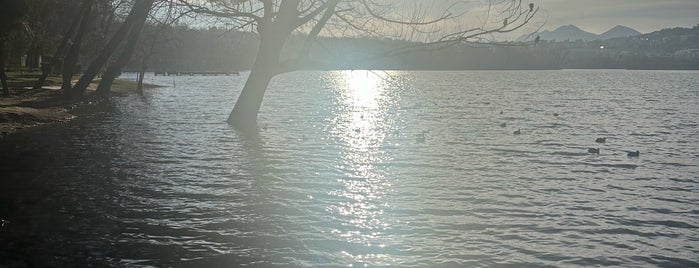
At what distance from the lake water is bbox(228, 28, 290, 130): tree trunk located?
2897 mm

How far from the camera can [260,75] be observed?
3297 centimetres

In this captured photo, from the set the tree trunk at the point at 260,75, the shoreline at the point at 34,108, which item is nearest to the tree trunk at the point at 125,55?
the shoreline at the point at 34,108

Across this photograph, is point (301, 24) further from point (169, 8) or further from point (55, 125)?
point (55, 125)

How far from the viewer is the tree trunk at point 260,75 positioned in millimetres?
31844

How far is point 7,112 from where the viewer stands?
34.0 metres

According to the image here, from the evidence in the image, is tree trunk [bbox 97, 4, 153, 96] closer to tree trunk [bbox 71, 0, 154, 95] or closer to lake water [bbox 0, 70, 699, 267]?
tree trunk [bbox 71, 0, 154, 95]

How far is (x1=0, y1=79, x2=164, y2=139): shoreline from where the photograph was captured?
32219mm

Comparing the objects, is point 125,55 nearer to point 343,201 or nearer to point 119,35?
point 119,35

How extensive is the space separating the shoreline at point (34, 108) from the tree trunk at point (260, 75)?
10.3m

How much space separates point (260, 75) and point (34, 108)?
14963 millimetres

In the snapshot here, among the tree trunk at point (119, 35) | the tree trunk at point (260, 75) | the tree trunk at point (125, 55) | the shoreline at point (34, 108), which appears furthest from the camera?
the tree trunk at point (125, 55)

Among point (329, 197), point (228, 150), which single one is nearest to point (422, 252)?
point (329, 197)

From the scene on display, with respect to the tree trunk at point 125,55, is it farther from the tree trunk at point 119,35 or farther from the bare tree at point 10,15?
the bare tree at point 10,15

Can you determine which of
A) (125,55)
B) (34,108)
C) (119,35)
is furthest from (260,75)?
(125,55)
